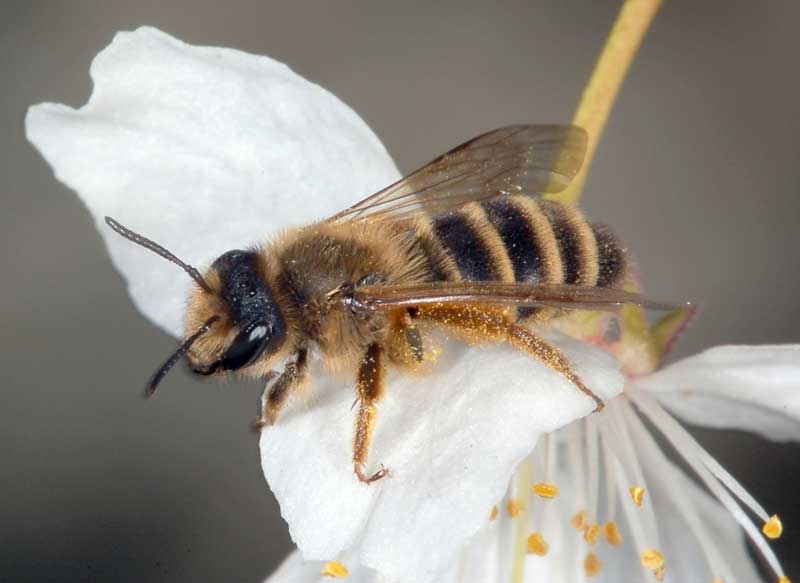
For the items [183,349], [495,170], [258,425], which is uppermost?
[495,170]

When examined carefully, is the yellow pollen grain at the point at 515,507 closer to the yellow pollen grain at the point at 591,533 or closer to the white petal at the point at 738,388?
the yellow pollen grain at the point at 591,533

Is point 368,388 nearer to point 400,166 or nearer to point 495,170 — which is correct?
point 495,170

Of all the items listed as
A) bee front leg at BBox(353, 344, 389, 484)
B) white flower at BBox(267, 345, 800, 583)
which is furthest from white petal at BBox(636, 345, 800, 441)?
bee front leg at BBox(353, 344, 389, 484)

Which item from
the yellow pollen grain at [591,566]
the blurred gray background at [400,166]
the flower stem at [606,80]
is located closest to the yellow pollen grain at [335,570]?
the yellow pollen grain at [591,566]

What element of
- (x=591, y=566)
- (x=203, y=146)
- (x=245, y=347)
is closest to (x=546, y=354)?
(x=245, y=347)

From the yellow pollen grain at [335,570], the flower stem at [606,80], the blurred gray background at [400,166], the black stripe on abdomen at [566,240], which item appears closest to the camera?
the black stripe on abdomen at [566,240]

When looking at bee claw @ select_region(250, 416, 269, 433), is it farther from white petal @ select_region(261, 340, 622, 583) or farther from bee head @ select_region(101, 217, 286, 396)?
bee head @ select_region(101, 217, 286, 396)

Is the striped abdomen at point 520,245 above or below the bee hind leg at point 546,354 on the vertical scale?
above
